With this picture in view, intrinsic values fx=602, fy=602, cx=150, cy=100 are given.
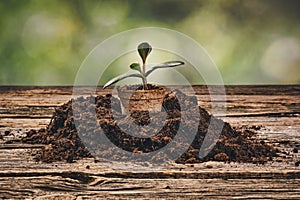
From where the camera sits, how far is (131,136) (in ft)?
5.66

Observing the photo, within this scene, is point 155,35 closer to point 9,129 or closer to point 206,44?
point 206,44

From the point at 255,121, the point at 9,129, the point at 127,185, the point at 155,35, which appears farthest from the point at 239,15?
the point at 127,185

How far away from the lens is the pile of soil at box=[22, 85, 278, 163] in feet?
5.55

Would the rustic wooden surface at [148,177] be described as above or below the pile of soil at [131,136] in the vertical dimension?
below

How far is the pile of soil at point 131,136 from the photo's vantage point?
5.55ft

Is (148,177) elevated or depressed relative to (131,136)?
depressed

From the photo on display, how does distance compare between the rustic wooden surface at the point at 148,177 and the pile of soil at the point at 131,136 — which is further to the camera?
the pile of soil at the point at 131,136

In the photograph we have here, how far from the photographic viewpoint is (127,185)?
1482 millimetres

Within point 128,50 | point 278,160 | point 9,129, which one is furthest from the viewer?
point 128,50

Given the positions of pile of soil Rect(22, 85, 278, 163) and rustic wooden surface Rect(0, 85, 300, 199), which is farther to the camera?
pile of soil Rect(22, 85, 278, 163)

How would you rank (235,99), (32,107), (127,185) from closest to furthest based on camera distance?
(127,185) < (32,107) < (235,99)

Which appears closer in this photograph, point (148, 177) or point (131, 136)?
point (148, 177)

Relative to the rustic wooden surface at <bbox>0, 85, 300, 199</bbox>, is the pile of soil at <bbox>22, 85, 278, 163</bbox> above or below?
above

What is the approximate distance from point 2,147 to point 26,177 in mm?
294
